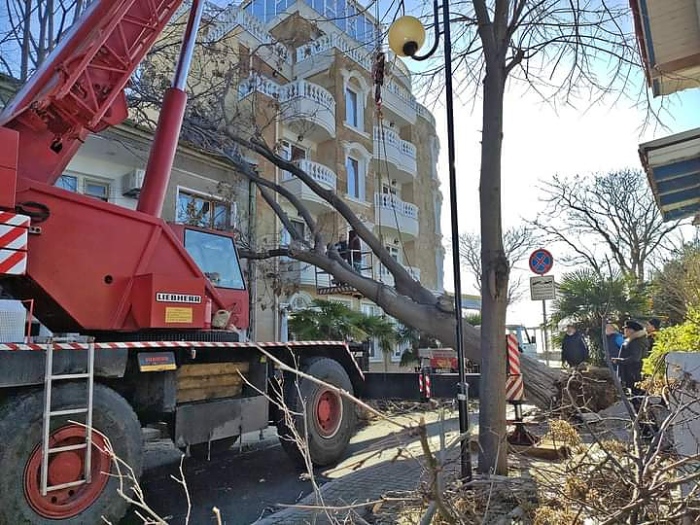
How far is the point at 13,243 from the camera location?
4.32m

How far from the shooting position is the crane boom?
16.5 feet

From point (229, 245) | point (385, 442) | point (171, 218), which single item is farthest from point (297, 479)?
point (171, 218)

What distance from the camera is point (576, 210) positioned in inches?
1112

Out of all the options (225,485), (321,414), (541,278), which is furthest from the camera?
(541,278)

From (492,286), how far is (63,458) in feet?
13.4

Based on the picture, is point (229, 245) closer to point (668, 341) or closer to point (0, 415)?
point (0, 415)

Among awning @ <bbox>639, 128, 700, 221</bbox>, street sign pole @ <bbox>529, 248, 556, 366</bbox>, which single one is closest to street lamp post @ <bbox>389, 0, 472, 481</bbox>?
awning @ <bbox>639, 128, 700, 221</bbox>

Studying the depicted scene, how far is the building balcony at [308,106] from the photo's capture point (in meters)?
17.2

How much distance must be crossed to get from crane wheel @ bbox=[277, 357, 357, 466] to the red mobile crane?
0.04m

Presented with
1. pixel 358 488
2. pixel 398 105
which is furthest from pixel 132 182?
pixel 398 105

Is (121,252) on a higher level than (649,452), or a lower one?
higher

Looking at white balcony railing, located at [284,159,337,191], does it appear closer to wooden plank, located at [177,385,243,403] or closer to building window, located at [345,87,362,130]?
building window, located at [345,87,362,130]

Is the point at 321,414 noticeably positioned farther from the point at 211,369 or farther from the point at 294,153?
the point at 294,153

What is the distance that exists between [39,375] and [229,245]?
3.56 meters
